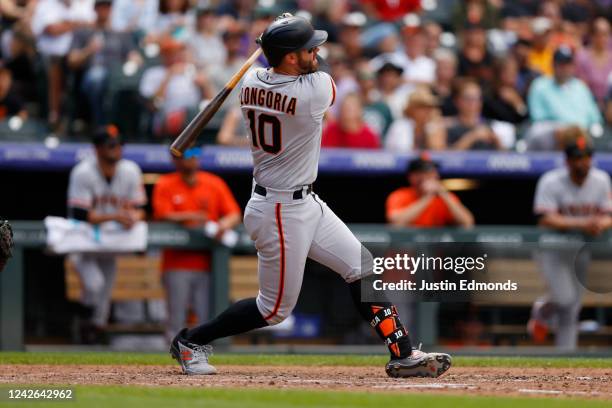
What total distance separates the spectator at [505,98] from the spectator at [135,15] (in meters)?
3.32

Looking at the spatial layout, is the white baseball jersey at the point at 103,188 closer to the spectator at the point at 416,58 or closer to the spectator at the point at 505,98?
the spectator at the point at 416,58

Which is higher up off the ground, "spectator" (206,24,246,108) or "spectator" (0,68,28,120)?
"spectator" (206,24,246,108)

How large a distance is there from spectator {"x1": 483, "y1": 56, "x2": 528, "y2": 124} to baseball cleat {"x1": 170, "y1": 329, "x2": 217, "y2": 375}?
19.7 ft

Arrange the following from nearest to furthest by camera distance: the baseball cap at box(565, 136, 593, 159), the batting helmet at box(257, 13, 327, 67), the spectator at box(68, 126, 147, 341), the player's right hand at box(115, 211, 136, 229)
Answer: the batting helmet at box(257, 13, 327, 67) → the spectator at box(68, 126, 147, 341) → the player's right hand at box(115, 211, 136, 229) → the baseball cap at box(565, 136, 593, 159)

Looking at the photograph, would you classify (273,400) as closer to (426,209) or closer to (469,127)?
(426,209)

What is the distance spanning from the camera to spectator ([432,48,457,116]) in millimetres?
12184

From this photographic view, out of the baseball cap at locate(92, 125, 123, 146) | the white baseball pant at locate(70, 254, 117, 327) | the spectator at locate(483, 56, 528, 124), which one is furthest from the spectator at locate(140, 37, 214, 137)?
the spectator at locate(483, 56, 528, 124)

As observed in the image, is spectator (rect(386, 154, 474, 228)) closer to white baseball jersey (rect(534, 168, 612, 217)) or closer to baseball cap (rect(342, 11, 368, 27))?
white baseball jersey (rect(534, 168, 612, 217))

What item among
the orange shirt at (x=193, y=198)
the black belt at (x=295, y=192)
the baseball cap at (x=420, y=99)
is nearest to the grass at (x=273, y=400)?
the black belt at (x=295, y=192)

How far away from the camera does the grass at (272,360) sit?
8.19 metres

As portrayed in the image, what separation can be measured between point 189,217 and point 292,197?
12.5 feet

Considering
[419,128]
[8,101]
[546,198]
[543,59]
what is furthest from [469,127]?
[8,101]

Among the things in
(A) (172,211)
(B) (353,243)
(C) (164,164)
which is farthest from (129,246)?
(B) (353,243)

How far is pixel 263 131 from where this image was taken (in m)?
6.57
